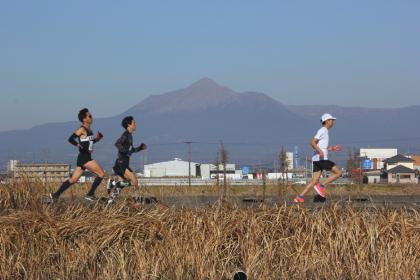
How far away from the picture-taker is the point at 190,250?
1020cm

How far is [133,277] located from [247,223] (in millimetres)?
1652

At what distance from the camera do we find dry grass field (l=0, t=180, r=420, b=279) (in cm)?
1013

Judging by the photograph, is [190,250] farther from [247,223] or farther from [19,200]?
[19,200]

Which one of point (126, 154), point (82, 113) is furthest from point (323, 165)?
point (82, 113)

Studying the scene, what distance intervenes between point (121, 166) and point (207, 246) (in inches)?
187

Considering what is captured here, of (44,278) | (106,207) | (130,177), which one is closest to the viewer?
(44,278)

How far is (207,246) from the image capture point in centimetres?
1019

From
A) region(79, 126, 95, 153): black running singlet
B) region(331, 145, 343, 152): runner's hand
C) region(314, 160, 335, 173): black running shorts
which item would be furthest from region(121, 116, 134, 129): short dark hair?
region(331, 145, 343, 152): runner's hand

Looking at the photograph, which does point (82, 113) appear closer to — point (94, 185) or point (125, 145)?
point (125, 145)

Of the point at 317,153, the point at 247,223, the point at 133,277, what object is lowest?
the point at 133,277

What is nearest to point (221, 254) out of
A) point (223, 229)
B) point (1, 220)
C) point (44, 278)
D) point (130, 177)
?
point (223, 229)

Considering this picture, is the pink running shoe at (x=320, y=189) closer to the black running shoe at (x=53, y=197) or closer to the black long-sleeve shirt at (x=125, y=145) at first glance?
the black long-sleeve shirt at (x=125, y=145)

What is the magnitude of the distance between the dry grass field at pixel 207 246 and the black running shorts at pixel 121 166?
387 cm

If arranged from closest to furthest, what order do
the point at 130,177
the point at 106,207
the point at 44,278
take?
the point at 44,278, the point at 106,207, the point at 130,177
